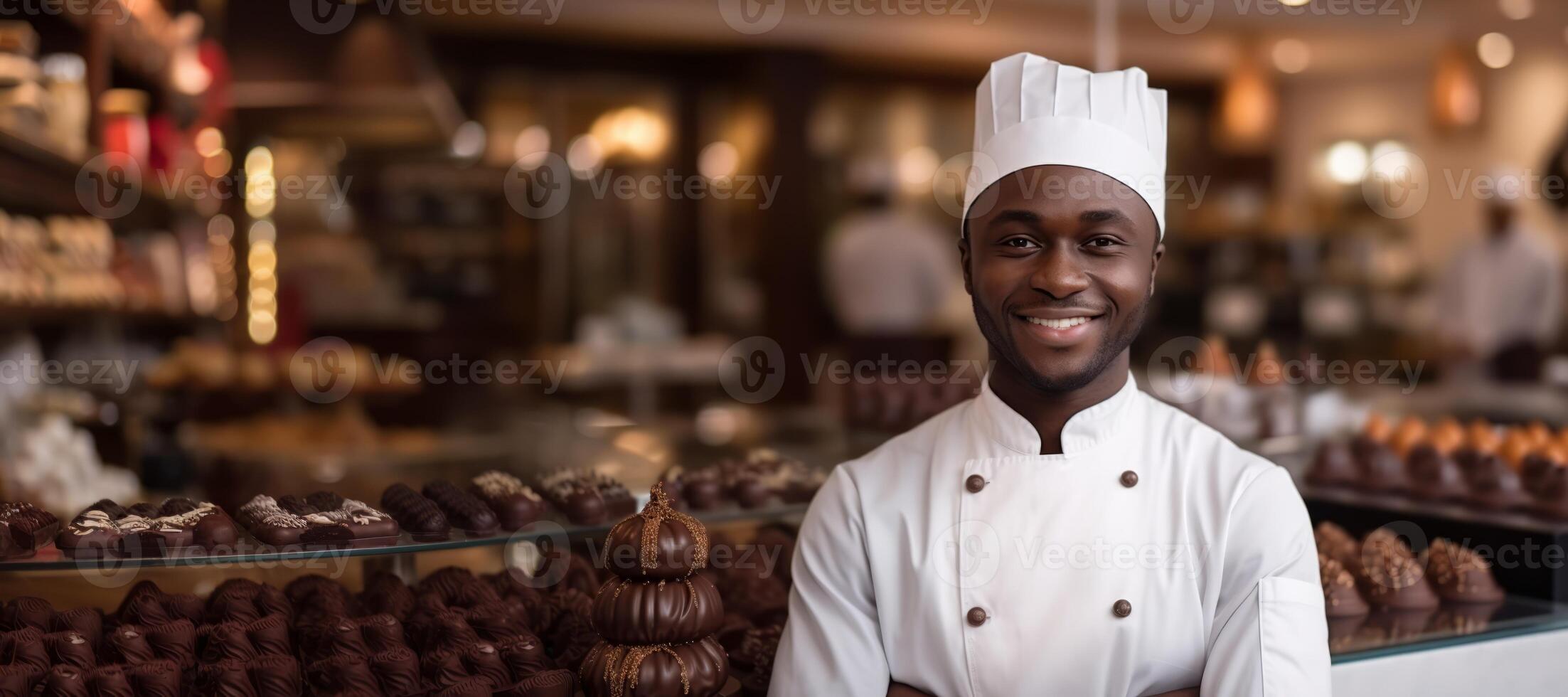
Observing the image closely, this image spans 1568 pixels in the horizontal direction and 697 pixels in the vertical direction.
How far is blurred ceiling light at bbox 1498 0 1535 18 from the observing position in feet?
22.7

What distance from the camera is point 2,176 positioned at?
330cm

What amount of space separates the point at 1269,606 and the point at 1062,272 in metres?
0.43

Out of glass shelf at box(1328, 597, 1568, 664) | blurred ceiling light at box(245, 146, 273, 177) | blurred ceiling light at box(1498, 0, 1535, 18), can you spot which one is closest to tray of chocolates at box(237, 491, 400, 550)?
glass shelf at box(1328, 597, 1568, 664)

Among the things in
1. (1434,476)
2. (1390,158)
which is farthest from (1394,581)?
(1390,158)

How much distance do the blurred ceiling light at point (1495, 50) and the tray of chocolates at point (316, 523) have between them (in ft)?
25.4

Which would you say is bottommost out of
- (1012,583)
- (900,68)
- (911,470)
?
(1012,583)

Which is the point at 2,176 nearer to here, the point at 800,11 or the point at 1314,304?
the point at 800,11

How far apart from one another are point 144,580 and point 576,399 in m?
6.06

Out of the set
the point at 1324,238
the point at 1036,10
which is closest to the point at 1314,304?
the point at 1324,238

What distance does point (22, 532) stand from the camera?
1562 mm

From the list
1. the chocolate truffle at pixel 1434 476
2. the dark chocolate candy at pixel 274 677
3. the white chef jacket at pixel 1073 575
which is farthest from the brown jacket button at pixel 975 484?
the chocolate truffle at pixel 1434 476

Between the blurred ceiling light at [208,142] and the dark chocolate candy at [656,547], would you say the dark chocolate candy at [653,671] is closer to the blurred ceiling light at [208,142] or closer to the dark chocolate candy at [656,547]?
the dark chocolate candy at [656,547]

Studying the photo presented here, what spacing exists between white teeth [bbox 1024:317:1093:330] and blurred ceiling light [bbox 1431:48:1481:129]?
561cm

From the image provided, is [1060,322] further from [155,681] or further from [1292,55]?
[1292,55]
